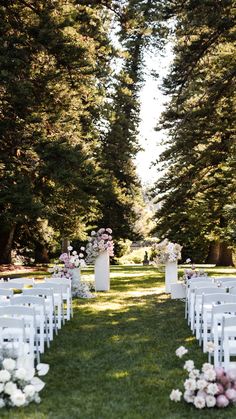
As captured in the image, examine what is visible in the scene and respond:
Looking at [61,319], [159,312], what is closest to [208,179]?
[159,312]

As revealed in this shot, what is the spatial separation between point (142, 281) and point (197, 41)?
354 inches

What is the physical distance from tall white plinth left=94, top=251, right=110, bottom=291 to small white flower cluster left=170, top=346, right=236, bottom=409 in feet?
39.0

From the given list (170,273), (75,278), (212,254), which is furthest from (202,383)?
(212,254)

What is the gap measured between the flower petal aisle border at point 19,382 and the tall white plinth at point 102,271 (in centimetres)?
1171

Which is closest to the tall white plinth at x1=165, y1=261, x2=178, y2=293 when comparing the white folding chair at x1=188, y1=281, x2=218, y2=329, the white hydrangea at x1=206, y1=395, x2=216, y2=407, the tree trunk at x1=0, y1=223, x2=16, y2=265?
the white folding chair at x1=188, y1=281, x2=218, y2=329

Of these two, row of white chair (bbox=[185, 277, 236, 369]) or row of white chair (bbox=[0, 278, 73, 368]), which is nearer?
row of white chair (bbox=[185, 277, 236, 369])

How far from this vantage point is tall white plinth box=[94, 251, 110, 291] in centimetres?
1806

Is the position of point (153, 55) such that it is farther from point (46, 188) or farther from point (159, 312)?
point (159, 312)

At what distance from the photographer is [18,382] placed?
20.2 feet

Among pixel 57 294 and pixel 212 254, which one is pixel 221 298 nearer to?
pixel 57 294

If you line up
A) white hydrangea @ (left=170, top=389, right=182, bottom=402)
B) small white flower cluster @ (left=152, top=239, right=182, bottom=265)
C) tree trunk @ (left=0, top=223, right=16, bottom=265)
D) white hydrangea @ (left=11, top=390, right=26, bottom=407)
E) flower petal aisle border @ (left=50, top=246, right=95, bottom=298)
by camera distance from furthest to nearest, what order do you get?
tree trunk @ (left=0, top=223, right=16, bottom=265) → small white flower cluster @ (left=152, top=239, right=182, bottom=265) → flower petal aisle border @ (left=50, top=246, right=95, bottom=298) → white hydrangea @ (left=170, top=389, right=182, bottom=402) → white hydrangea @ (left=11, top=390, right=26, bottom=407)

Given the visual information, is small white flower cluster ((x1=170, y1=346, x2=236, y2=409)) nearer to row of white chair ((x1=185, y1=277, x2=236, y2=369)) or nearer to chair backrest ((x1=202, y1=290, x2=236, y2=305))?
row of white chair ((x1=185, y1=277, x2=236, y2=369))

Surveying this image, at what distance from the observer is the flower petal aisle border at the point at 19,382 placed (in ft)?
19.6

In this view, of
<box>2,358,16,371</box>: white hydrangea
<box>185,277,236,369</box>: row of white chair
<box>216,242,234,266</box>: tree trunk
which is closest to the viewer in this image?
<box>2,358,16,371</box>: white hydrangea
